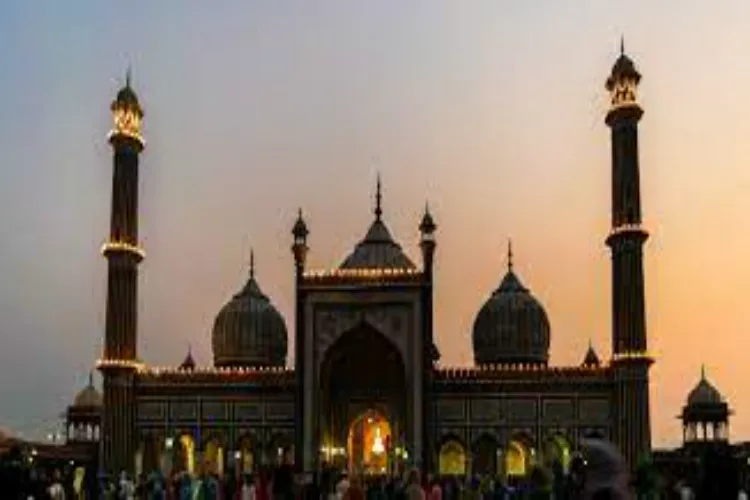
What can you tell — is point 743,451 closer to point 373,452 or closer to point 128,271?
point 373,452

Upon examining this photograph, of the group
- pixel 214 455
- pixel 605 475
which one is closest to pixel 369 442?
pixel 214 455

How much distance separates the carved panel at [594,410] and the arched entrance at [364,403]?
5.59 meters

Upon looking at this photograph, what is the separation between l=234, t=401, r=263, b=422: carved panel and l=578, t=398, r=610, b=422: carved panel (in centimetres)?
998

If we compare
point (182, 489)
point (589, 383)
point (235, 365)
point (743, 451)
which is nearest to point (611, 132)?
point (589, 383)

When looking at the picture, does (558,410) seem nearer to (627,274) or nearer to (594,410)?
(594,410)

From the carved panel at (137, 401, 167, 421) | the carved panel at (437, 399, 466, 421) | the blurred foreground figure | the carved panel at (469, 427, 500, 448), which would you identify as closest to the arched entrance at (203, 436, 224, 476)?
the carved panel at (137, 401, 167, 421)

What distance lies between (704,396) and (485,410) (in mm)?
13693

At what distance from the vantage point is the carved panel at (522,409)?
4238 centimetres

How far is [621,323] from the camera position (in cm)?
4191

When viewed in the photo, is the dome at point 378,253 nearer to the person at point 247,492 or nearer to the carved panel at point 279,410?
the carved panel at point 279,410

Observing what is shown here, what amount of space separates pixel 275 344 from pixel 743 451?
16.3 metres

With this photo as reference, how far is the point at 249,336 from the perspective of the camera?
48562 mm

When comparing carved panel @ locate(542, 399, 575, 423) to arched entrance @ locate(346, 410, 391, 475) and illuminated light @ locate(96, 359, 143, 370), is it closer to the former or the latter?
arched entrance @ locate(346, 410, 391, 475)

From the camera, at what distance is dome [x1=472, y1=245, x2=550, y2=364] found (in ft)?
154
